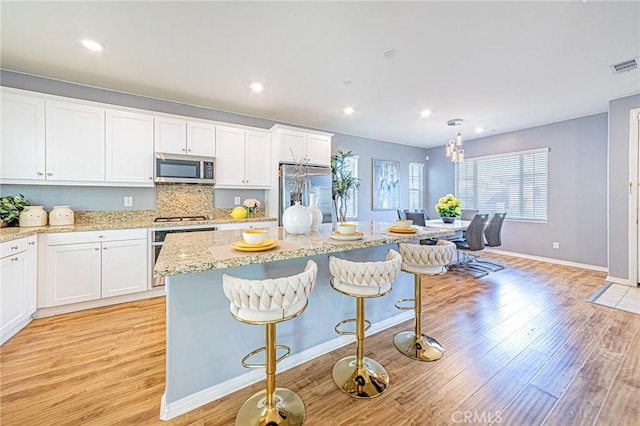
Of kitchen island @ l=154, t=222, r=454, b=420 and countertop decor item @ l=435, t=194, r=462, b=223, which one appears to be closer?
kitchen island @ l=154, t=222, r=454, b=420

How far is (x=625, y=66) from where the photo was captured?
8.79 ft

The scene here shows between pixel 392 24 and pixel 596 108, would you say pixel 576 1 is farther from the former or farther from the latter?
pixel 596 108

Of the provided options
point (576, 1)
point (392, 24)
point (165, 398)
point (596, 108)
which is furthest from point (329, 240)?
point (596, 108)

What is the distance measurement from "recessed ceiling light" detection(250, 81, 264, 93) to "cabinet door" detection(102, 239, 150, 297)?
227 centimetres

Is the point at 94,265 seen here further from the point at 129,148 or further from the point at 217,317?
the point at 217,317

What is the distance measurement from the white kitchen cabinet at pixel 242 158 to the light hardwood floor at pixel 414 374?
77.5 inches

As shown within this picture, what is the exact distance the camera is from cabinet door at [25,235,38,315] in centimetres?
238

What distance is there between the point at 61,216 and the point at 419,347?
3.96 metres

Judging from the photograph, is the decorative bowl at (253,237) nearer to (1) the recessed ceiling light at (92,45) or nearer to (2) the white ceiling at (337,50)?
(2) the white ceiling at (337,50)

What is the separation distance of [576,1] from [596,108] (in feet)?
10.9

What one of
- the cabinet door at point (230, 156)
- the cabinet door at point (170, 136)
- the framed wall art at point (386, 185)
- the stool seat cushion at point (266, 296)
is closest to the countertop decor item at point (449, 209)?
the framed wall art at point (386, 185)

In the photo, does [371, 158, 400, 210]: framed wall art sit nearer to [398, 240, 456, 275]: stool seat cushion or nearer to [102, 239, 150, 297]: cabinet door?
[398, 240, 456, 275]: stool seat cushion

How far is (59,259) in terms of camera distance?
2586 millimetres

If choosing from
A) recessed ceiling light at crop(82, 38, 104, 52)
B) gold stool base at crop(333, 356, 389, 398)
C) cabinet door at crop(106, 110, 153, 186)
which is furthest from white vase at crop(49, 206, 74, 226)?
gold stool base at crop(333, 356, 389, 398)
